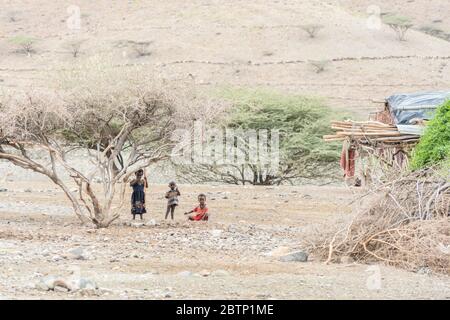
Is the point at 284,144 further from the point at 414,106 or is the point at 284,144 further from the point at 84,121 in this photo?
the point at 84,121

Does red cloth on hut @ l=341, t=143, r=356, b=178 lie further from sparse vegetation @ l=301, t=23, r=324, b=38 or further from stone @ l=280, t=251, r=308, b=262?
sparse vegetation @ l=301, t=23, r=324, b=38

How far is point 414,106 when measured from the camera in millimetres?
19500

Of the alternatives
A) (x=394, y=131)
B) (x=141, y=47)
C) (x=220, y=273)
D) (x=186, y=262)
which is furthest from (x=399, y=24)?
(x=220, y=273)

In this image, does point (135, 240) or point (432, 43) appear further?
point (432, 43)

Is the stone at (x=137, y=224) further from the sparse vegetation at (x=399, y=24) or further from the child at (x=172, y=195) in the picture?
the sparse vegetation at (x=399, y=24)

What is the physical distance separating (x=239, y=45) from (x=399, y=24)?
50.8 feet

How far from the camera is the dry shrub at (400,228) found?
11820 mm

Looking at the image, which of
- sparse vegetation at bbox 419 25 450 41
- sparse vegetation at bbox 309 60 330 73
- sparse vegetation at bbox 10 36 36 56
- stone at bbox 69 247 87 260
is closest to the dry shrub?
stone at bbox 69 247 87 260

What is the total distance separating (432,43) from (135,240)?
56.3 m

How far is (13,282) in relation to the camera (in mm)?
9984

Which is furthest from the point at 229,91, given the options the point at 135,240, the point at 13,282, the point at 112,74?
the point at 13,282

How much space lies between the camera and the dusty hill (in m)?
56.2
